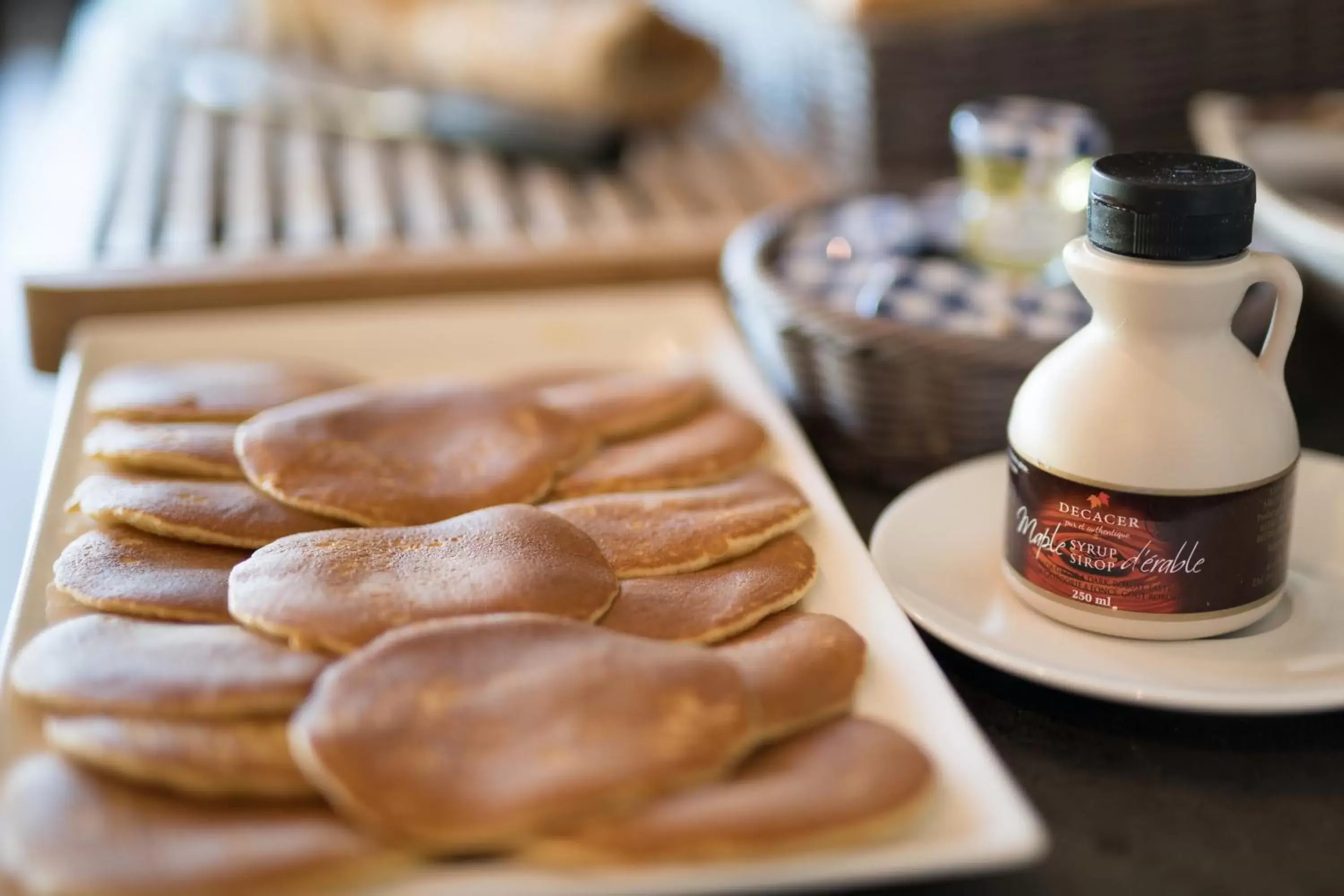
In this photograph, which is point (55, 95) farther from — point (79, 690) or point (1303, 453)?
point (1303, 453)

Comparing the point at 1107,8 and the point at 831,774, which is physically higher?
the point at 1107,8

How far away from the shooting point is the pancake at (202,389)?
0.78 meters

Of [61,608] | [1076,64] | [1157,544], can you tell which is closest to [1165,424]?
[1157,544]

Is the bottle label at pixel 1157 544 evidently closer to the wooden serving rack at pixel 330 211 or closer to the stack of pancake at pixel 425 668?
the stack of pancake at pixel 425 668

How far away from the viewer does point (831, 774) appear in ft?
1.58

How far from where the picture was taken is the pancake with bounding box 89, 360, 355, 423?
776mm

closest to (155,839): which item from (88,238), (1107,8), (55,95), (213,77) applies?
(88,238)

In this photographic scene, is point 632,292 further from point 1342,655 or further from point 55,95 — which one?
point 55,95

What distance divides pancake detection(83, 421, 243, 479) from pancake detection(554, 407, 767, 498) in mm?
179

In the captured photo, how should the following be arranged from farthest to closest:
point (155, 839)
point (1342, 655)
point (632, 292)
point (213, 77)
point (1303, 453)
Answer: point (213, 77) < point (632, 292) < point (1303, 453) < point (1342, 655) < point (155, 839)

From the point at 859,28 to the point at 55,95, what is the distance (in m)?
1.08

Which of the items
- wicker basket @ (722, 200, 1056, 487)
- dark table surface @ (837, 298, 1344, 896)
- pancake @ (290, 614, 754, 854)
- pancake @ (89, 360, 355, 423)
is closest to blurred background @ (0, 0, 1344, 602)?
wicker basket @ (722, 200, 1056, 487)

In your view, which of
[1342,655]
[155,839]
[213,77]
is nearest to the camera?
[155,839]

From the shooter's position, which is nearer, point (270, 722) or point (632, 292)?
point (270, 722)
